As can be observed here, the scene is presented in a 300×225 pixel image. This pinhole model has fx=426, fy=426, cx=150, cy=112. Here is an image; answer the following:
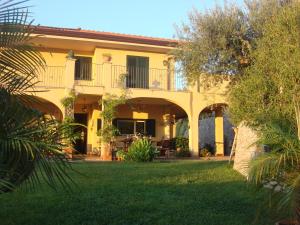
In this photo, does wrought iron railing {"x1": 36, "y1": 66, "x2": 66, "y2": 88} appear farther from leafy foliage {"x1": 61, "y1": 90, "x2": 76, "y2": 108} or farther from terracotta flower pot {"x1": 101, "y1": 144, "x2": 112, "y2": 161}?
terracotta flower pot {"x1": 101, "y1": 144, "x2": 112, "y2": 161}

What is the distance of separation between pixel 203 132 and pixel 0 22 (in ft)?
77.1

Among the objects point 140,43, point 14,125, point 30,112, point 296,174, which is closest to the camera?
point 14,125

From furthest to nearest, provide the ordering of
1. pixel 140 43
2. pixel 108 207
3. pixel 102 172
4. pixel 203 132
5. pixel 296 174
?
pixel 203 132 < pixel 140 43 < pixel 102 172 < pixel 108 207 < pixel 296 174

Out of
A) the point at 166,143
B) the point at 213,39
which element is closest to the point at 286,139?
the point at 213,39

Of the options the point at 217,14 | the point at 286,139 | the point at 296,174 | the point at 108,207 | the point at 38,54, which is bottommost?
the point at 108,207

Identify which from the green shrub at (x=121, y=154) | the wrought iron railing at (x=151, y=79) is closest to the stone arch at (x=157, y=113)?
the wrought iron railing at (x=151, y=79)

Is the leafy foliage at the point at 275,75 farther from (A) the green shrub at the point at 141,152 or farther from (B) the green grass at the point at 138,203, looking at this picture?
(A) the green shrub at the point at 141,152

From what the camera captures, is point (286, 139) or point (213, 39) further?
point (213, 39)

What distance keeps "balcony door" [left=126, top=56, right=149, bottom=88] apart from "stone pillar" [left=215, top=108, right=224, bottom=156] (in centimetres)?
484

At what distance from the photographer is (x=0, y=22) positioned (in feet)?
13.4

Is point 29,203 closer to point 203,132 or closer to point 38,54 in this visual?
point 38,54

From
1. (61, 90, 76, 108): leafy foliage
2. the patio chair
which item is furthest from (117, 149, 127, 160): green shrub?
(61, 90, 76, 108): leafy foliage

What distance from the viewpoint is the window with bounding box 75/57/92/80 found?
2052 centimetres

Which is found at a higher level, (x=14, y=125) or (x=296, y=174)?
(x=14, y=125)
